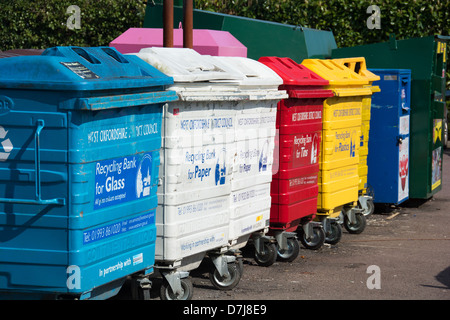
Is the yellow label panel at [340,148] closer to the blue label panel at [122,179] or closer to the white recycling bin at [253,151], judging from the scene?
the white recycling bin at [253,151]

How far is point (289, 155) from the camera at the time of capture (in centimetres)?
758

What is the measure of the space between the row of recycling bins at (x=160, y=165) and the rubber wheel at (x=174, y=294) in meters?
0.01

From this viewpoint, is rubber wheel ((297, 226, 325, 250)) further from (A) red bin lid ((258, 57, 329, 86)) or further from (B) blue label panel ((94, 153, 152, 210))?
(B) blue label panel ((94, 153, 152, 210))

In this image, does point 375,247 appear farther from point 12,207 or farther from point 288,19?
point 288,19

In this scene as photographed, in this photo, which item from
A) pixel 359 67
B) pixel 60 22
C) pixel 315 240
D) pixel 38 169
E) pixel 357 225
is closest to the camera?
pixel 38 169

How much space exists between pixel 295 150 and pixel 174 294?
219cm

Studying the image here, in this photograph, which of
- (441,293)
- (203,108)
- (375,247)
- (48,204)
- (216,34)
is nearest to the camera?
(48,204)

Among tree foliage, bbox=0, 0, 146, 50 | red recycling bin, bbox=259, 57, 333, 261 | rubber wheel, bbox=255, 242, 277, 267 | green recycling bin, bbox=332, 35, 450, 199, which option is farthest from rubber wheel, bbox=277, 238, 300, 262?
tree foliage, bbox=0, 0, 146, 50

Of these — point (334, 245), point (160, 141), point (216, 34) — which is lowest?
point (334, 245)

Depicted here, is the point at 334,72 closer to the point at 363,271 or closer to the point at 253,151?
the point at 253,151

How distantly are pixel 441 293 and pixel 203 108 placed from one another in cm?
241

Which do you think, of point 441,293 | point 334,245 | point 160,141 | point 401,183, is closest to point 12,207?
point 160,141

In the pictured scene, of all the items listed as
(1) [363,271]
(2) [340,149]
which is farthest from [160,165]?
(2) [340,149]

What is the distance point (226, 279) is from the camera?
6.70 m
